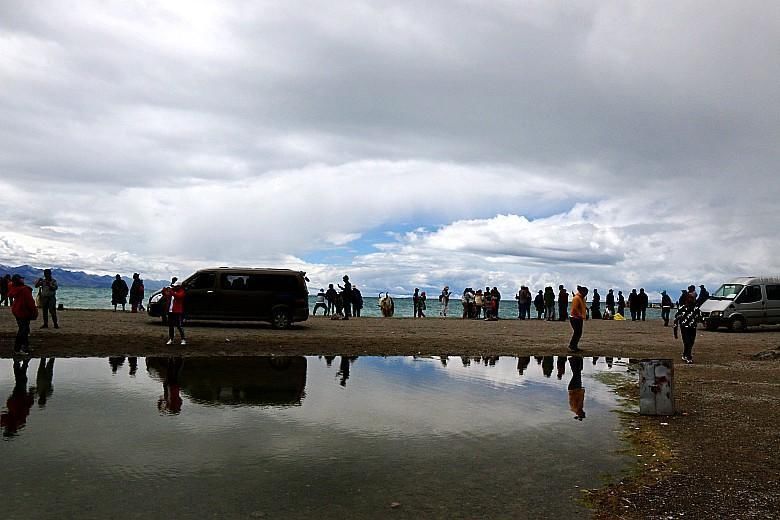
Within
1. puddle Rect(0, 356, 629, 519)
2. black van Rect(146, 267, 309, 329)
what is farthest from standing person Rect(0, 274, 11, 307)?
puddle Rect(0, 356, 629, 519)

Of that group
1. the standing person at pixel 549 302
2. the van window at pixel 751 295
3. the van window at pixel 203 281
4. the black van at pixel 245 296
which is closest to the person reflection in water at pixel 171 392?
the black van at pixel 245 296

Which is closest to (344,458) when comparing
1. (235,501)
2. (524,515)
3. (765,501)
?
(235,501)

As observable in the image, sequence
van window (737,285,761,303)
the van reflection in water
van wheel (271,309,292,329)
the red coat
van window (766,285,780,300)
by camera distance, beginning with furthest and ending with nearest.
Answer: van window (766,285,780,300)
van window (737,285,761,303)
van wheel (271,309,292,329)
the red coat
the van reflection in water

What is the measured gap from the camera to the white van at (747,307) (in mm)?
28828

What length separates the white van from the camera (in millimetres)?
28828

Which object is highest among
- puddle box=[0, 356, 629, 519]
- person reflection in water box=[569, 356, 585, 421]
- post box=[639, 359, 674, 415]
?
post box=[639, 359, 674, 415]

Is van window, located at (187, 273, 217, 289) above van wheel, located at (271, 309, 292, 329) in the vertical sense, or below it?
above

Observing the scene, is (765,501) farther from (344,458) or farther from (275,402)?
(275,402)

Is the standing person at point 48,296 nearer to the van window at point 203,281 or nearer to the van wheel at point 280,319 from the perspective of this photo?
the van window at point 203,281

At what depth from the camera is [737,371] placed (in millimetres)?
14914

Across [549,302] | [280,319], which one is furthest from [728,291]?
[280,319]

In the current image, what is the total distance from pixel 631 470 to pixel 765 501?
129cm

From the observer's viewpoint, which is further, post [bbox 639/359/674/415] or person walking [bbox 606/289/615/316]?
person walking [bbox 606/289/615/316]

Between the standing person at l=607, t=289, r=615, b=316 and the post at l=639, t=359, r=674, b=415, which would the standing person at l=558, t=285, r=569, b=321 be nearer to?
the standing person at l=607, t=289, r=615, b=316
